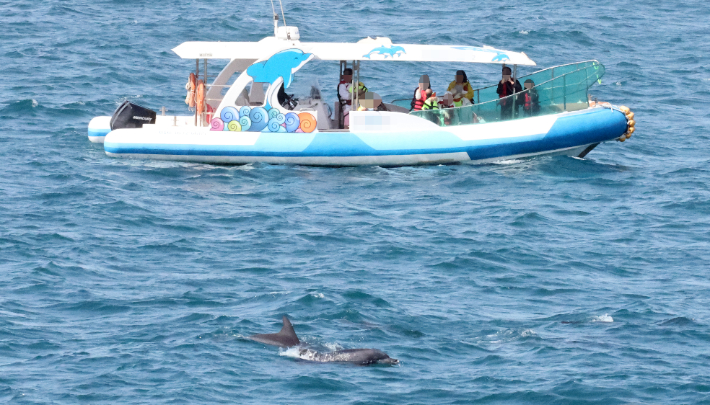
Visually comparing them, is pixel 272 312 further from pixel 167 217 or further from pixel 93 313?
pixel 167 217

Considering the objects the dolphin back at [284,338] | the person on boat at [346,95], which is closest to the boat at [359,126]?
the person on boat at [346,95]

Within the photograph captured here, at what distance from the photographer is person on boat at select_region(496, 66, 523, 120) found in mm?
23812

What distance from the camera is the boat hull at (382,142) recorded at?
76.9 ft

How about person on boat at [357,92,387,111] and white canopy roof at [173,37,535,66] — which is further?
person on boat at [357,92,387,111]

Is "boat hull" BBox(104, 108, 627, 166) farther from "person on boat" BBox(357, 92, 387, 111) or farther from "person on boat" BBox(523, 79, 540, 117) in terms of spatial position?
"person on boat" BBox(357, 92, 387, 111)

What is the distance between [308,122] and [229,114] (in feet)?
5.69

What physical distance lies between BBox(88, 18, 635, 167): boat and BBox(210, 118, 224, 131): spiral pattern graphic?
0.02 m

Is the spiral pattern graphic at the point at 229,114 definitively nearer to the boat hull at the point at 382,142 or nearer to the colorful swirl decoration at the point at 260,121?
the colorful swirl decoration at the point at 260,121

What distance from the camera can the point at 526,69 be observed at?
34688 mm

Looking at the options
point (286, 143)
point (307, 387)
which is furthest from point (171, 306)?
point (286, 143)

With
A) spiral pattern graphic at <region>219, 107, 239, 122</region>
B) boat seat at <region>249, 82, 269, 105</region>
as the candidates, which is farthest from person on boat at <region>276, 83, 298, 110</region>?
spiral pattern graphic at <region>219, 107, 239, 122</region>

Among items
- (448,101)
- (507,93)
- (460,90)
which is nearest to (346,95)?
(448,101)

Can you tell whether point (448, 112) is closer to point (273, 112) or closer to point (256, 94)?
point (273, 112)

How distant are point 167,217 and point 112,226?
105 cm
